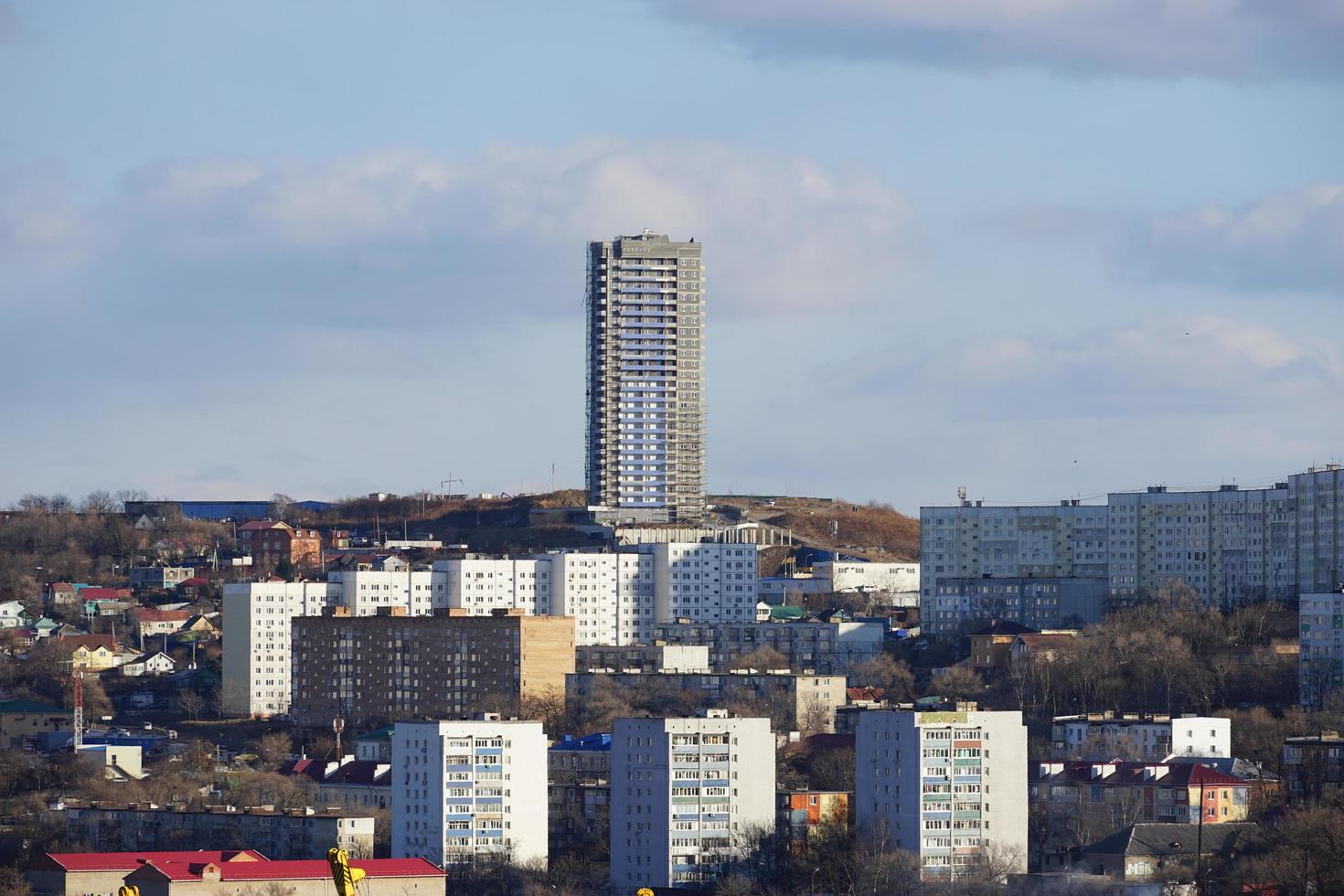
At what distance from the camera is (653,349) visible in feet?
394

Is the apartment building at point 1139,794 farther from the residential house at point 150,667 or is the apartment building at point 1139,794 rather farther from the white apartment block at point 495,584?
the residential house at point 150,667

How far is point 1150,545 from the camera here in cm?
9762

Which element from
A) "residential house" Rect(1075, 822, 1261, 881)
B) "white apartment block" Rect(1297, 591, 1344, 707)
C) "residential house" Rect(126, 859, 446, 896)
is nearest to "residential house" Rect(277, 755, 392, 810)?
"residential house" Rect(126, 859, 446, 896)

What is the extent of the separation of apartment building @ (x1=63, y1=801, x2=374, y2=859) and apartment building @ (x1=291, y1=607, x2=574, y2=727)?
68.3 ft

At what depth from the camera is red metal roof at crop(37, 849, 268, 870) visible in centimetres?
5944

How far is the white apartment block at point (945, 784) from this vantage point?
61.9 m

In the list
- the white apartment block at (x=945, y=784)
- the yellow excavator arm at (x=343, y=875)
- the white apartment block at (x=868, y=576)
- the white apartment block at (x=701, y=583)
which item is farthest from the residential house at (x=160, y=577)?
the yellow excavator arm at (x=343, y=875)

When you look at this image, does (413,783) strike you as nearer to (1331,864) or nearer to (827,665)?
(1331,864)

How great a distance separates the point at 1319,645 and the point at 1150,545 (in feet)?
45.4

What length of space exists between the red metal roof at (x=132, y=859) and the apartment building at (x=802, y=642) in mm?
35202

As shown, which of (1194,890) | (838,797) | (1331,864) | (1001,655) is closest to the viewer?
(1331,864)

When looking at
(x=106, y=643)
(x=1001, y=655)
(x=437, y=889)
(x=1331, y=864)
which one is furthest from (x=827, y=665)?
(x=1331, y=864)

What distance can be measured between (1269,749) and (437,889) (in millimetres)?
25323

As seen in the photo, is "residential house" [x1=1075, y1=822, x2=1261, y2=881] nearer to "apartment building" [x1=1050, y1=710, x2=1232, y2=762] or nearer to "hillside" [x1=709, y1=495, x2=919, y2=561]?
"apartment building" [x1=1050, y1=710, x2=1232, y2=762]
